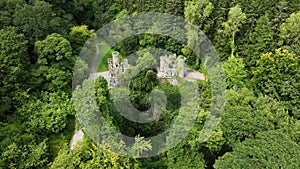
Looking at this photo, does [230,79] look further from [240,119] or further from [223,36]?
[240,119]

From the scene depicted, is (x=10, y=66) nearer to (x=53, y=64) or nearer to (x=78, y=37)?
(x=53, y=64)

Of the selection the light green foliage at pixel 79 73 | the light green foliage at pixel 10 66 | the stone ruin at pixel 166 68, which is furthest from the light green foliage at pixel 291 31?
the light green foliage at pixel 10 66

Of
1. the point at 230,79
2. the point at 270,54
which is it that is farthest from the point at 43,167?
the point at 270,54

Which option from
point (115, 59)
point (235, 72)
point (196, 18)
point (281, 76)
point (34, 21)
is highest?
point (196, 18)

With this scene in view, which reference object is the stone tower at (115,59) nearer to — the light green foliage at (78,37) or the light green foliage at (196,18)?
the light green foliage at (78,37)

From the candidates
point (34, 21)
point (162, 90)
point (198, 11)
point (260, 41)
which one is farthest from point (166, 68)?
point (34, 21)

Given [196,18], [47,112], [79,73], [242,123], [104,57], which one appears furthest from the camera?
[104,57]

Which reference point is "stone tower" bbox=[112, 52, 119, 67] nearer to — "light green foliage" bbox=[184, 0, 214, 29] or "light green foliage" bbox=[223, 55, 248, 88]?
"light green foliage" bbox=[184, 0, 214, 29]
